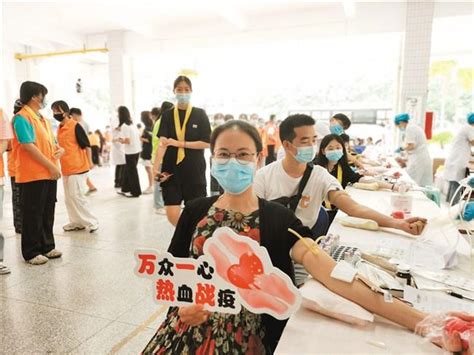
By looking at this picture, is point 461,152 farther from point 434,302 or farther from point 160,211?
point 434,302

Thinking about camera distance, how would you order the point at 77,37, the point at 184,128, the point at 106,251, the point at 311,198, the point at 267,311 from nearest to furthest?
the point at 267,311
the point at 311,198
the point at 184,128
the point at 106,251
the point at 77,37

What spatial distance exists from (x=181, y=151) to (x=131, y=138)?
9.48 feet

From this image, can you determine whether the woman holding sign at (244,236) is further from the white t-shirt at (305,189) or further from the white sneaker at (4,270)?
the white sneaker at (4,270)

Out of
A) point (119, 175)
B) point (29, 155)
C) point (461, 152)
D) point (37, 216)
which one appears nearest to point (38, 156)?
point (29, 155)

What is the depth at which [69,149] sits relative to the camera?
3588 millimetres

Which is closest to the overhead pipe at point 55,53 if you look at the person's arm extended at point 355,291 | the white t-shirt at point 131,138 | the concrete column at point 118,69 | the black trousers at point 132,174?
the concrete column at point 118,69

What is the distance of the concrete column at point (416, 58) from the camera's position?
632 centimetres

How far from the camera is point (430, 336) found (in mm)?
871

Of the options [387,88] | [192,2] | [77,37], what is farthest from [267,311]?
[77,37]

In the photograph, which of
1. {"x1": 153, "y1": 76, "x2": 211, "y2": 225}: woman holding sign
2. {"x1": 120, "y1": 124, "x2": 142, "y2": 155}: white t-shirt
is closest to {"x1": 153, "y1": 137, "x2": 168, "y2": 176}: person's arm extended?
{"x1": 153, "y1": 76, "x2": 211, "y2": 225}: woman holding sign

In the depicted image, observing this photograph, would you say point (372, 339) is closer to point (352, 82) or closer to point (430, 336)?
point (430, 336)

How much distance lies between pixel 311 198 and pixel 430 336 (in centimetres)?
98

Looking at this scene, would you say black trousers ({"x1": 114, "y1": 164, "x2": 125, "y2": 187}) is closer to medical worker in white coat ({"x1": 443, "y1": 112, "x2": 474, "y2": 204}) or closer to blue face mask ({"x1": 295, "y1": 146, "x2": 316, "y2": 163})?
blue face mask ({"x1": 295, "y1": 146, "x2": 316, "y2": 163})

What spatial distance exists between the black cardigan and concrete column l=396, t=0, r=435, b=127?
6180mm
